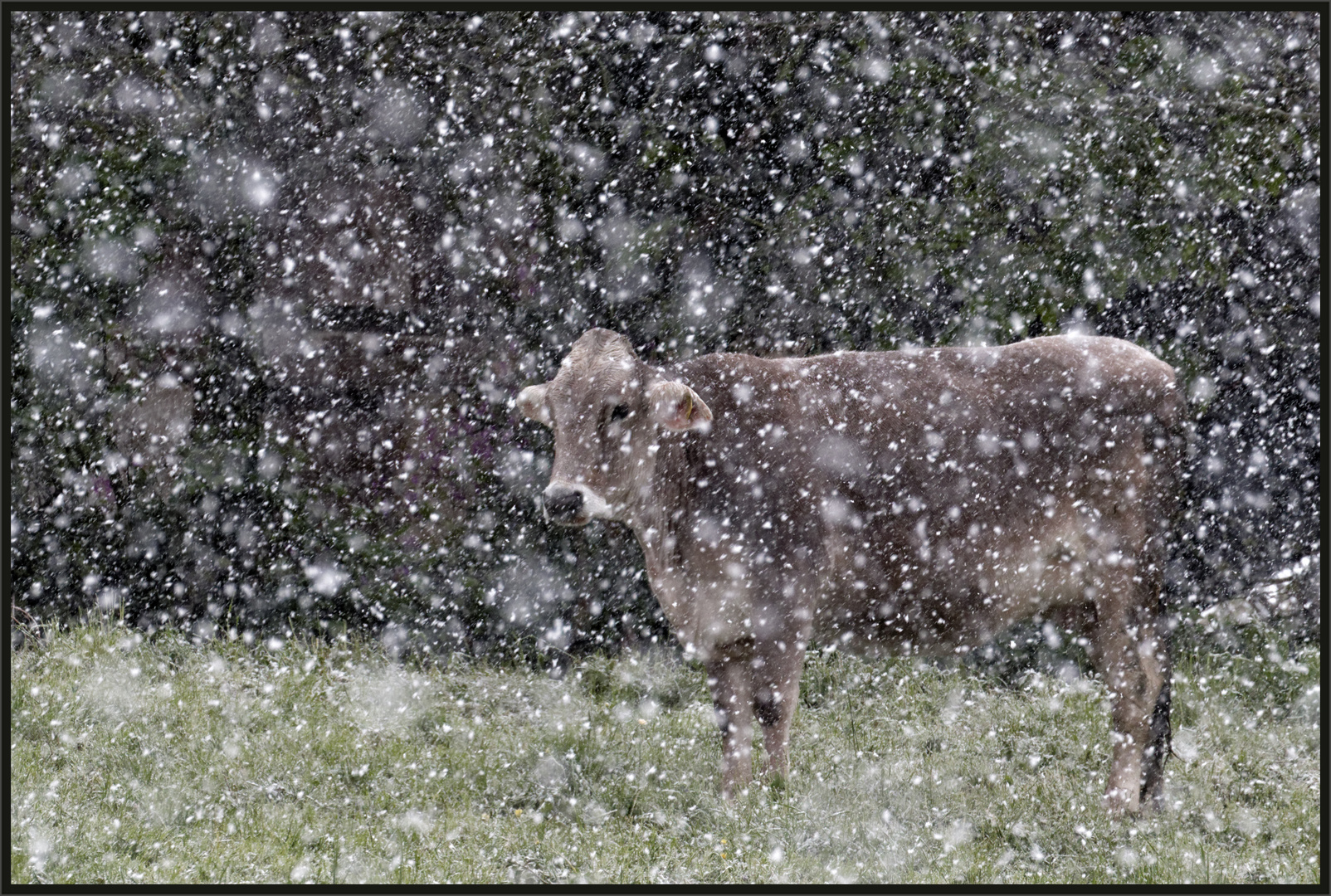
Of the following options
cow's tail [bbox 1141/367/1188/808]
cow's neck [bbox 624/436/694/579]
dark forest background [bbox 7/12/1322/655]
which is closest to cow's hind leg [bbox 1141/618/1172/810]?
cow's tail [bbox 1141/367/1188/808]

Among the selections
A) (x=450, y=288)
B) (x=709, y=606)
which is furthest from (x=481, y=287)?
(x=709, y=606)

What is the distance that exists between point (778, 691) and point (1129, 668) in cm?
147

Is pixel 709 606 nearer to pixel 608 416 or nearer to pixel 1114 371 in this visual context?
pixel 608 416

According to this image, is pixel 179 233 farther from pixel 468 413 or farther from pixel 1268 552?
pixel 1268 552

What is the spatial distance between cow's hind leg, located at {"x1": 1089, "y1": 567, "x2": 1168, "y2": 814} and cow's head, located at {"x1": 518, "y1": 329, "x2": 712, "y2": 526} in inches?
73.6

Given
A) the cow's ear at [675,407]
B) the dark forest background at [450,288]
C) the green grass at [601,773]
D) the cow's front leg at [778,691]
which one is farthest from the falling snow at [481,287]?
the cow's ear at [675,407]

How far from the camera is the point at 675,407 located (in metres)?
4.70

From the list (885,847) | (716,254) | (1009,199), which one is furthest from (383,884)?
(1009,199)

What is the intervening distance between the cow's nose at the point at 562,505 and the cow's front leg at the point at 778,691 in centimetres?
99

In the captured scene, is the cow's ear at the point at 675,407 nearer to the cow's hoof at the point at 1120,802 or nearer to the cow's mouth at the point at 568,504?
the cow's mouth at the point at 568,504

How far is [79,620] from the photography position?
22.5 feet

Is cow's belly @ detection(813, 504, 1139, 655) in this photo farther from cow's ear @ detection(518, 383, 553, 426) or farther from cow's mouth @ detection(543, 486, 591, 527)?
cow's ear @ detection(518, 383, 553, 426)

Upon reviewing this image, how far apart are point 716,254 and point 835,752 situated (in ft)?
9.69

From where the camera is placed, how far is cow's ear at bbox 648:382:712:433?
4.66m
